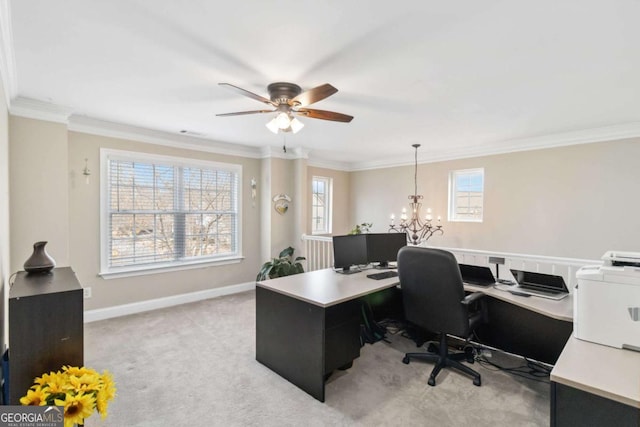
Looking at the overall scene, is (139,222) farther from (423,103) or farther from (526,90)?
(526,90)

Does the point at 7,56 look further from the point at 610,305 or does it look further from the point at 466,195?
the point at 466,195

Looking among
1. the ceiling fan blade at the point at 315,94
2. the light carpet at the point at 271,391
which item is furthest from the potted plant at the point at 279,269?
the ceiling fan blade at the point at 315,94

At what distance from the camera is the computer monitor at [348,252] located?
3143 millimetres

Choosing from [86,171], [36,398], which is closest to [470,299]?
[36,398]

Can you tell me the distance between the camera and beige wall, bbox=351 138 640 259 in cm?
371

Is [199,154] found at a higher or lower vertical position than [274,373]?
higher

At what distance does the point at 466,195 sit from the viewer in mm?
5211

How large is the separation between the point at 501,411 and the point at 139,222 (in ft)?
14.4

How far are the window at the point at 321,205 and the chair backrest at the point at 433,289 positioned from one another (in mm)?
4009

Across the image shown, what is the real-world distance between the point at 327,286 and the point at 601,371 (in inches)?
68.6

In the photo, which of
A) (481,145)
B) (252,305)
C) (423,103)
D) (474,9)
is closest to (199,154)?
(252,305)

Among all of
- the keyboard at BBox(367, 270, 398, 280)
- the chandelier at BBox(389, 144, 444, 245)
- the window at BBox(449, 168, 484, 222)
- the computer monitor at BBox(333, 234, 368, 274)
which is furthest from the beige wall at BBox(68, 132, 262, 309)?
the window at BBox(449, 168, 484, 222)

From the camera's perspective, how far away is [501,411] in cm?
210

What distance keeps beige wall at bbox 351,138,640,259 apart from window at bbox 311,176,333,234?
210 centimetres
